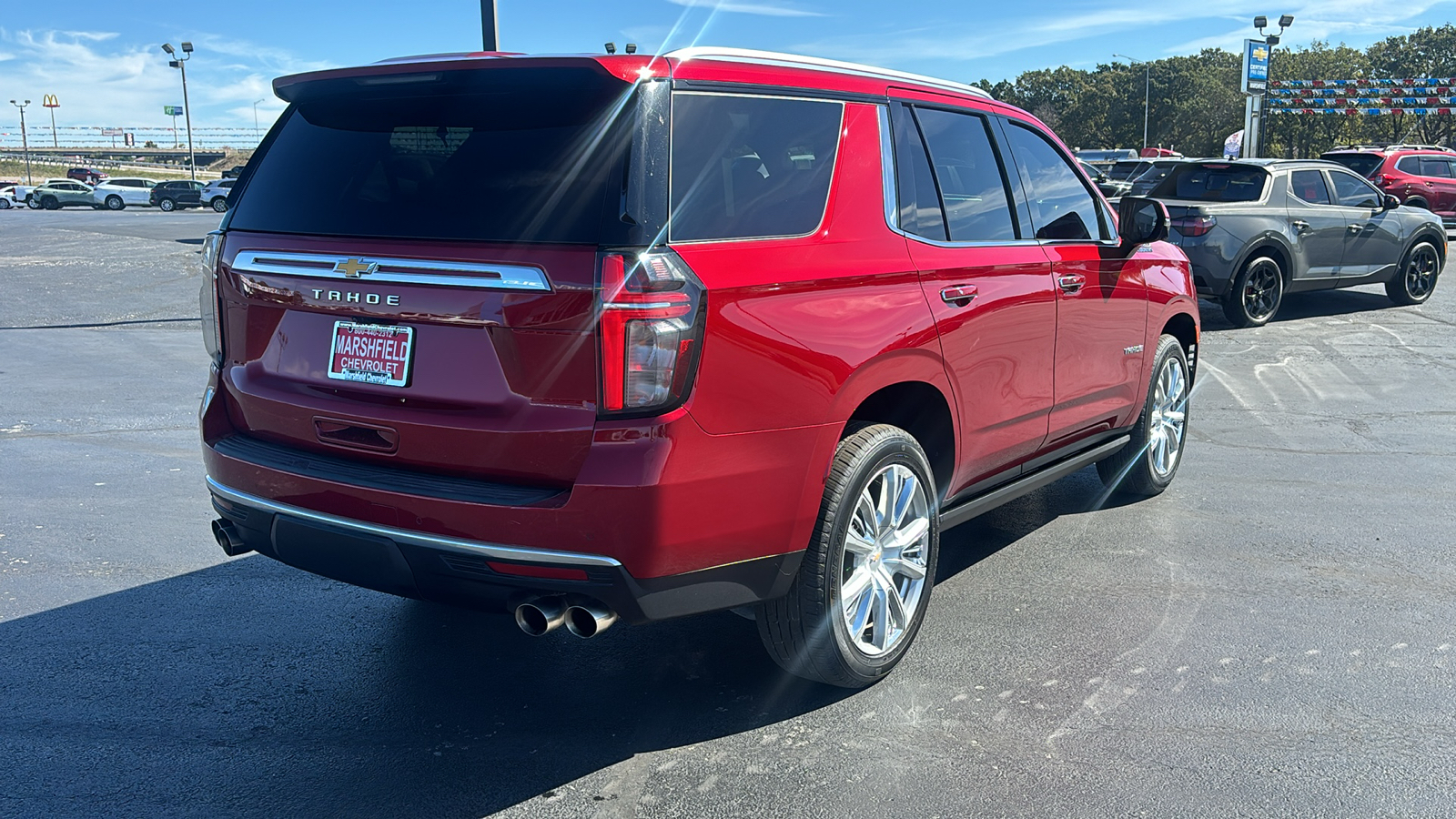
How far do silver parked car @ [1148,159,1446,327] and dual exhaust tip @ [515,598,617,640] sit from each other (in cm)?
991

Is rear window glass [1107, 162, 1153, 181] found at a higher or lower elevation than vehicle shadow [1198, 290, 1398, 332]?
higher

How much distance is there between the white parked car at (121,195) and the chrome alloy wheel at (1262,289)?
5394 centimetres

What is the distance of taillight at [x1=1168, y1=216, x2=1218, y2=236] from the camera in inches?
443

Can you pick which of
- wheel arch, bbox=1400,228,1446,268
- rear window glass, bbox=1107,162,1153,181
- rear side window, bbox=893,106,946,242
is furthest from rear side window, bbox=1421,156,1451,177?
rear side window, bbox=893,106,946,242

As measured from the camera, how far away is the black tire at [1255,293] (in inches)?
456

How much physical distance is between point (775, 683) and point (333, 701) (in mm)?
1381

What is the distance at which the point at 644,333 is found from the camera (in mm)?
2760

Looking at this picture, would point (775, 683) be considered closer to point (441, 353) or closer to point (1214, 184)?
point (441, 353)

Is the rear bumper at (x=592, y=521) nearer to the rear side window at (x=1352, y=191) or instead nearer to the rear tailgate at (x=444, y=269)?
the rear tailgate at (x=444, y=269)

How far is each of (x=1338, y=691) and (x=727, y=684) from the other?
6.32 feet

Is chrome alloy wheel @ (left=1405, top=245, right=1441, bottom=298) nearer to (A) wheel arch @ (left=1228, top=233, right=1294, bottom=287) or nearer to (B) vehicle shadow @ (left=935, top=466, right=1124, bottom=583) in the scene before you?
(A) wheel arch @ (left=1228, top=233, right=1294, bottom=287)

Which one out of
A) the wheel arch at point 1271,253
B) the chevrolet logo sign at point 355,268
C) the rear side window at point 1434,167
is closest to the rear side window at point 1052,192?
A: the chevrolet logo sign at point 355,268

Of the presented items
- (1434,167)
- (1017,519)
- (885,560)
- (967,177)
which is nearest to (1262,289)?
(1017,519)

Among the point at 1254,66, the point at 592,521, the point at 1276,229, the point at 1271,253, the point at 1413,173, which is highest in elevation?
the point at 1254,66
